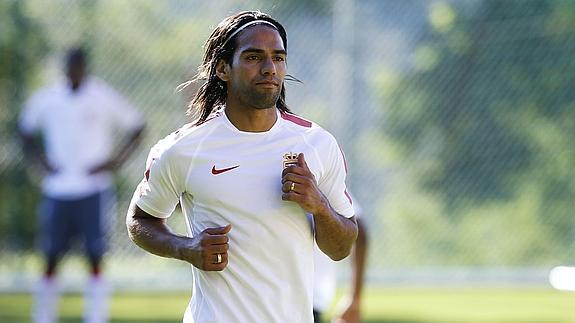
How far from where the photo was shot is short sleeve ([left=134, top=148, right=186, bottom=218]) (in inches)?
183

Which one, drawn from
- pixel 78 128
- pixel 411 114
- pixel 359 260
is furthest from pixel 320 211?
pixel 411 114

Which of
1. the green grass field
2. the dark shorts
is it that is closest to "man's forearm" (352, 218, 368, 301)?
the green grass field

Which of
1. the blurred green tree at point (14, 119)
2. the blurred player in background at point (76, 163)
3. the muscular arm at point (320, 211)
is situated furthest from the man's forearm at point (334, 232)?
the blurred green tree at point (14, 119)

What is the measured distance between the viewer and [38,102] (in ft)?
36.6

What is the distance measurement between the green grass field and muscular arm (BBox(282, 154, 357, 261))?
19.2ft

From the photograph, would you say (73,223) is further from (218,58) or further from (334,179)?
(334,179)

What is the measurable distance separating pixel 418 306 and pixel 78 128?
3.35 metres

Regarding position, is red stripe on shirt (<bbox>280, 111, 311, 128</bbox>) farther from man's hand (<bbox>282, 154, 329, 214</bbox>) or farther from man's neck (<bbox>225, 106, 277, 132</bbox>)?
man's hand (<bbox>282, 154, 329, 214</bbox>)

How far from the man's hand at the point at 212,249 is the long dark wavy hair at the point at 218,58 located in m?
0.57

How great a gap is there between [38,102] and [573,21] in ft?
18.2

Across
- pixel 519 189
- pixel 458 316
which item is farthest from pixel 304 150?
pixel 519 189

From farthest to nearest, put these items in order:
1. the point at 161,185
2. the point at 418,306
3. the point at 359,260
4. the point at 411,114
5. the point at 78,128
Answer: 1. the point at 411,114
2. the point at 418,306
3. the point at 78,128
4. the point at 359,260
5. the point at 161,185

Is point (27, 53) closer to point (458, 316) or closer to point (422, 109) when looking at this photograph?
point (422, 109)

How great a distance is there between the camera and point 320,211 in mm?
4461
